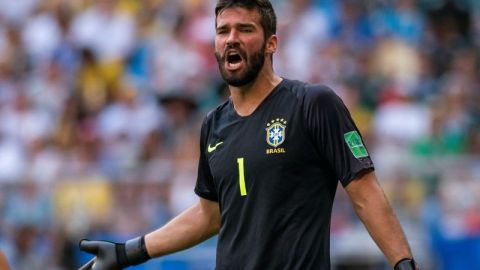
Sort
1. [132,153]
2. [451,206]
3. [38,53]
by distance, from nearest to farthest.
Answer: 1. [451,206]
2. [132,153]
3. [38,53]

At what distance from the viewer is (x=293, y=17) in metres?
14.5

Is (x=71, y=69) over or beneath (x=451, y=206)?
over

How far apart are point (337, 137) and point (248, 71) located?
0.57 m

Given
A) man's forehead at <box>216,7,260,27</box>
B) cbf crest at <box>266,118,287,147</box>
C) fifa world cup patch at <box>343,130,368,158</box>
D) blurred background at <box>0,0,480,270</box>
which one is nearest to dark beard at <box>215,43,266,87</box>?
man's forehead at <box>216,7,260,27</box>

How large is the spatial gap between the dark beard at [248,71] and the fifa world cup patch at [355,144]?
1.89 ft

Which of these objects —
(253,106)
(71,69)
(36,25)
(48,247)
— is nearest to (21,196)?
(48,247)

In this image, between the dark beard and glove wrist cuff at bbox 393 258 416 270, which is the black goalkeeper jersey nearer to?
the dark beard

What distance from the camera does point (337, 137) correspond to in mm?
5707

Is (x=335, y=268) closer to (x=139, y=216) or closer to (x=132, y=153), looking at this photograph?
(x=139, y=216)

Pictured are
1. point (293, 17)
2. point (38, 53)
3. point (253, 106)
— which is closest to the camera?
point (253, 106)

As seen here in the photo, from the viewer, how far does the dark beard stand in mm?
5930

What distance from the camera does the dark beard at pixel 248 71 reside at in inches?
233

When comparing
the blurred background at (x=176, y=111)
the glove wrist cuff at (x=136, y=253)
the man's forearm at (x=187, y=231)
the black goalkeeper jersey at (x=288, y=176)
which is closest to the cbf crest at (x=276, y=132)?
the black goalkeeper jersey at (x=288, y=176)

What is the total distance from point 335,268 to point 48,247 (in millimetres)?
2894
